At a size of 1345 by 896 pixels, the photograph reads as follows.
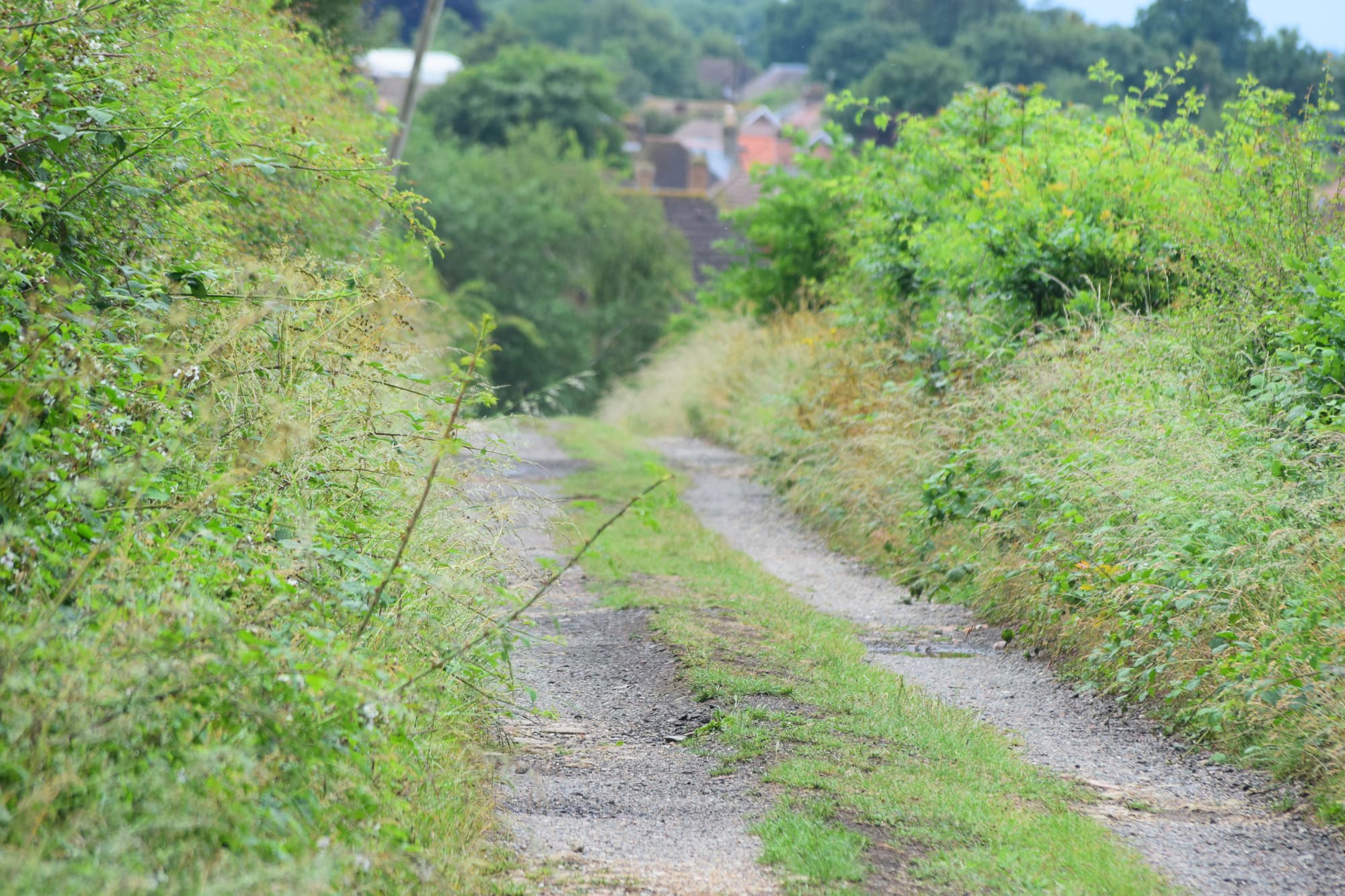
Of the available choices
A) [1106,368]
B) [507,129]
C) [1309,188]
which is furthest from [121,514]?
[507,129]

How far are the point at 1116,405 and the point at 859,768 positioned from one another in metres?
3.79

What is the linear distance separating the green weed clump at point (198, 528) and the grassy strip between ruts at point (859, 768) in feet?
2.92

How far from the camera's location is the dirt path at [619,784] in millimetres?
3775

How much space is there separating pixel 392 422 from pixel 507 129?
126 ft

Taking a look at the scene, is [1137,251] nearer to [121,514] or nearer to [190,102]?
[190,102]

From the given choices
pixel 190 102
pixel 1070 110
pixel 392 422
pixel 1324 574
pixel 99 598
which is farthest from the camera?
pixel 1070 110

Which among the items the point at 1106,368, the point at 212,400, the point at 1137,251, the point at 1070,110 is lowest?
the point at 212,400

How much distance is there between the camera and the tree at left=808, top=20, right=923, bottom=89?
54406 mm

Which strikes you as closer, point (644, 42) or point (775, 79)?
point (644, 42)

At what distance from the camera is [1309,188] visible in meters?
7.87

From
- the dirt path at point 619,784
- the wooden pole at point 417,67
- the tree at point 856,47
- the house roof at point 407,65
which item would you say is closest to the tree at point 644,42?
the house roof at point 407,65

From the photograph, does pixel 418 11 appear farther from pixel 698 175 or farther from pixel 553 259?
pixel 553 259

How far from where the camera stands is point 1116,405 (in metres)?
7.60

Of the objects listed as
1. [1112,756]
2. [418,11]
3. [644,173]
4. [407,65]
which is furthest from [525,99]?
[1112,756]
